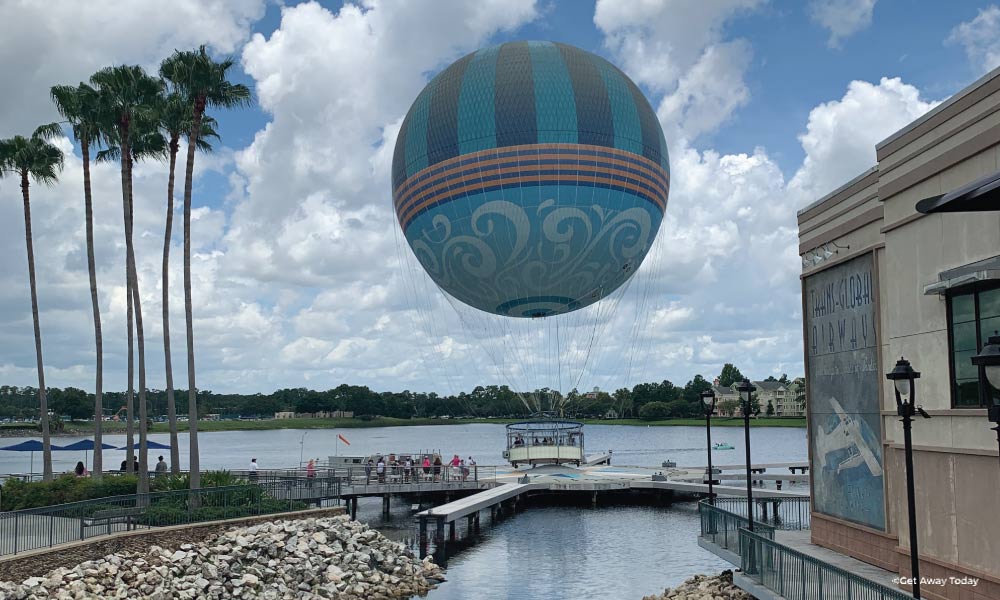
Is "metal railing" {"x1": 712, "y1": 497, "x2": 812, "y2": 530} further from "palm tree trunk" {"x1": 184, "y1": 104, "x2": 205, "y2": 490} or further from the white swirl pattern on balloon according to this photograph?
"palm tree trunk" {"x1": 184, "y1": 104, "x2": 205, "y2": 490}

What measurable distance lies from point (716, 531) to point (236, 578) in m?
12.4

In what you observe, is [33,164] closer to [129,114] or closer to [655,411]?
[129,114]

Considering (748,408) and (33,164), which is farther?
(33,164)

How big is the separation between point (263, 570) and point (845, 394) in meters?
15.7

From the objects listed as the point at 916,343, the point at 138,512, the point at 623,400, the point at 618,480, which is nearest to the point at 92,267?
the point at 138,512

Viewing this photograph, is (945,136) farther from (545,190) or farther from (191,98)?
(191,98)

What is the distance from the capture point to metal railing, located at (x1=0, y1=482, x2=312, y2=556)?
72.8 ft

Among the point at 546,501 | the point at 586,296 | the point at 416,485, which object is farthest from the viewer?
the point at 546,501

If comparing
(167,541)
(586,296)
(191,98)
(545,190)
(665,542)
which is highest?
(191,98)

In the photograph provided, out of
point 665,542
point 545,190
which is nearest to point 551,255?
point 545,190

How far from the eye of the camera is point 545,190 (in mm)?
33844

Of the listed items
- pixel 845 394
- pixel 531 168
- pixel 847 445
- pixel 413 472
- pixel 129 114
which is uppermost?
pixel 129 114

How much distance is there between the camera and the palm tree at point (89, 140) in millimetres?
34656

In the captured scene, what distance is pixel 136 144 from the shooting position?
37.9m
